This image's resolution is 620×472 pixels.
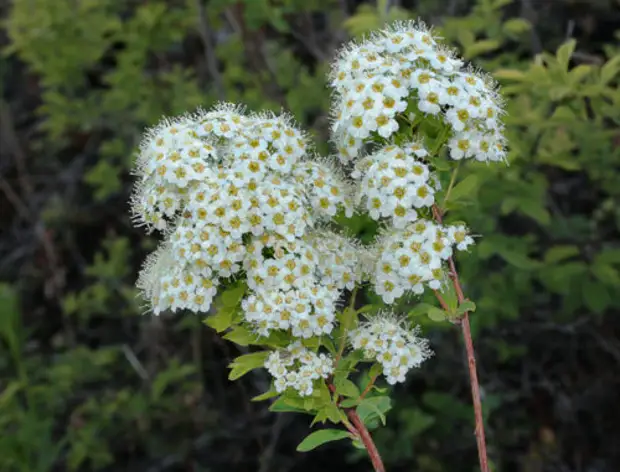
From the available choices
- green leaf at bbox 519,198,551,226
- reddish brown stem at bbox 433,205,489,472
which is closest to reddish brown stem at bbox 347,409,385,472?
reddish brown stem at bbox 433,205,489,472

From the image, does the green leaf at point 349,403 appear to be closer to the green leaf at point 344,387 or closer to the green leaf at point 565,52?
the green leaf at point 344,387

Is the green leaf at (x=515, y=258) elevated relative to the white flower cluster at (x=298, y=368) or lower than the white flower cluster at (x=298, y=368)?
lower

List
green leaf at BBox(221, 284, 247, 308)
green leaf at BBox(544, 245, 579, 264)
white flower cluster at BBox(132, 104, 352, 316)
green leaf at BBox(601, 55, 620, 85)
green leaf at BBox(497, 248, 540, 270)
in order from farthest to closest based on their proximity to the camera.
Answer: green leaf at BBox(544, 245, 579, 264) → green leaf at BBox(497, 248, 540, 270) → green leaf at BBox(601, 55, 620, 85) → green leaf at BBox(221, 284, 247, 308) → white flower cluster at BBox(132, 104, 352, 316)

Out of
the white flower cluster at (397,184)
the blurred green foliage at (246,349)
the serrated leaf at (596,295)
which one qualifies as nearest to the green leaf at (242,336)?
the white flower cluster at (397,184)

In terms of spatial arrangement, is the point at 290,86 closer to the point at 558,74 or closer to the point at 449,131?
the point at 558,74

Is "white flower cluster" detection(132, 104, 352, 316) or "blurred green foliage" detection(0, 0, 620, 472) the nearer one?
"white flower cluster" detection(132, 104, 352, 316)

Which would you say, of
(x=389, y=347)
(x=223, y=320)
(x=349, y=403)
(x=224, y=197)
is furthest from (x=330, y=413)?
(x=224, y=197)

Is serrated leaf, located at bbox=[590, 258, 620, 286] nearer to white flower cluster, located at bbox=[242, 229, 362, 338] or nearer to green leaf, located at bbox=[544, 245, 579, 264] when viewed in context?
green leaf, located at bbox=[544, 245, 579, 264]
